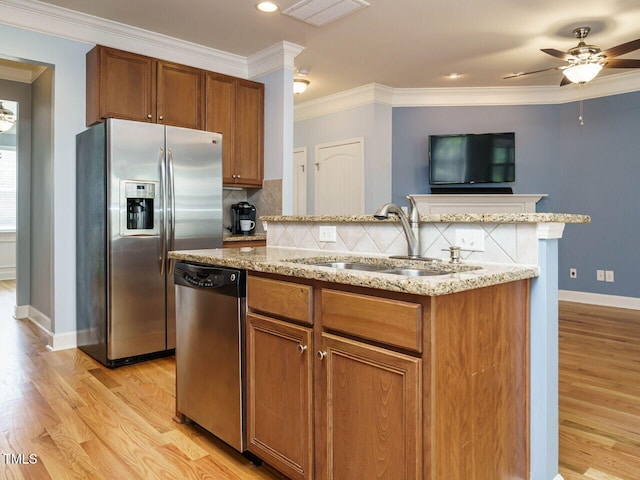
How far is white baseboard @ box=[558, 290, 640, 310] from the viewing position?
5.20 metres

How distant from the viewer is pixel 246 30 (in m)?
3.95

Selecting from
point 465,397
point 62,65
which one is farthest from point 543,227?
point 62,65

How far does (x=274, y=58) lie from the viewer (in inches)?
172

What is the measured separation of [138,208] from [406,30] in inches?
107

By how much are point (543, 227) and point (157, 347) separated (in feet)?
9.32

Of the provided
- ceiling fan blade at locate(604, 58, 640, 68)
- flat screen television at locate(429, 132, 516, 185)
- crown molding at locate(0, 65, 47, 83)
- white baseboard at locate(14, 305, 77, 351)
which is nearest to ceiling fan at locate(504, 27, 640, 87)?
ceiling fan blade at locate(604, 58, 640, 68)

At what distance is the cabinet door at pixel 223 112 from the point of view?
4.14 metres

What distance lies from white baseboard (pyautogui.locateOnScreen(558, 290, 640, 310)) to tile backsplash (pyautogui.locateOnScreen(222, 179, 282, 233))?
12.3 feet

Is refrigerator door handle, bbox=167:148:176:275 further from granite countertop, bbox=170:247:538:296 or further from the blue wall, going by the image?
the blue wall

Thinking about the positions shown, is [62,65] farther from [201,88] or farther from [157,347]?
[157,347]

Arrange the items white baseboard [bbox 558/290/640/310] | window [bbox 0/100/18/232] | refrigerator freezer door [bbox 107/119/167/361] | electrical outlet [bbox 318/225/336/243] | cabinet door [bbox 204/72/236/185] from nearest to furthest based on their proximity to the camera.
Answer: electrical outlet [bbox 318/225/336/243] → refrigerator freezer door [bbox 107/119/167/361] → cabinet door [bbox 204/72/236/185] → white baseboard [bbox 558/290/640/310] → window [bbox 0/100/18/232]

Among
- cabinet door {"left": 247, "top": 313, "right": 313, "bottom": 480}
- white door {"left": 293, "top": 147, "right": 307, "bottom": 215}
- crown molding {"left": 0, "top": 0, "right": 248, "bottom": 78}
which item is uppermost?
crown molding {"left": 0, "top": 0, "right": 248, "bottom": 78}

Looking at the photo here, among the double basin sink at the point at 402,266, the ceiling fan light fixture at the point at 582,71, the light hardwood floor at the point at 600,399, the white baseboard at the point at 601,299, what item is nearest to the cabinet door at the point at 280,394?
the double basin sink at the point at 402,266

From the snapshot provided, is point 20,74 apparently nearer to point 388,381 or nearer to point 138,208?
point 138,208
